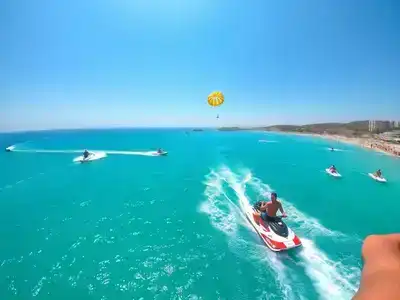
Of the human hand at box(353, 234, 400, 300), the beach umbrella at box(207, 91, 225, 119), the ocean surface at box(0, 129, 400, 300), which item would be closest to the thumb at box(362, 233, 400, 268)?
the human hand at box(353, 234, 400, 300)

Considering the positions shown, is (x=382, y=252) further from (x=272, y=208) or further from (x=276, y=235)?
(x=272, y=208)

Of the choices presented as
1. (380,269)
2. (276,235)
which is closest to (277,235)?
(276,235)

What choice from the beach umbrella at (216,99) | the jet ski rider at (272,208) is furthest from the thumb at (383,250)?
the beach umbrella at (216,99)

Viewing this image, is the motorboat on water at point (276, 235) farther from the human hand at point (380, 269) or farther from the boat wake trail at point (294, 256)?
the human hand at point (380, 269)

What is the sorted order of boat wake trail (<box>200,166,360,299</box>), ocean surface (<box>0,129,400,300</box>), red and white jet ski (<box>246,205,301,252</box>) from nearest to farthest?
boat wake trail (<box>200,166,360,299</box>), ocean surface (<box>0,129,400,300</box>), red and white jet ski (<box>246,205,301,252</box>)

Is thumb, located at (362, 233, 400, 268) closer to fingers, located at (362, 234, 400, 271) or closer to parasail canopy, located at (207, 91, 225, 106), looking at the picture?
fingers, located at (362, 234, 400, 271)

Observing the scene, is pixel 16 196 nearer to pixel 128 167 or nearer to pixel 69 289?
pixel 128 167

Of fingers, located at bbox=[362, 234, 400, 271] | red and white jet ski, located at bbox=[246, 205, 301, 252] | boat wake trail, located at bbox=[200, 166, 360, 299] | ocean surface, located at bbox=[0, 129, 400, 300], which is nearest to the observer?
fingers, located at bbox=[362, 234, 400, 271]
